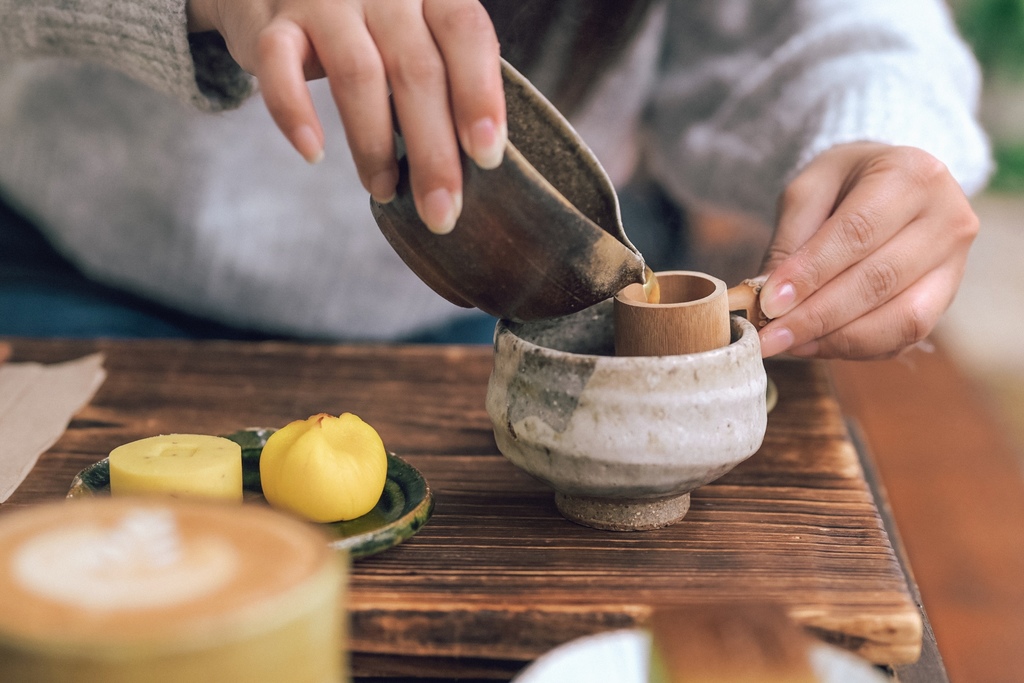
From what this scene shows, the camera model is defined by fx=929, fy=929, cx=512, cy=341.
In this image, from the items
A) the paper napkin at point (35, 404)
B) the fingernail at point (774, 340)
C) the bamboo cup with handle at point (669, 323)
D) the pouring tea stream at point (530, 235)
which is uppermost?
the pouring tea stream at point (530, 235)

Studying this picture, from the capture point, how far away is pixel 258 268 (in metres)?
1.27

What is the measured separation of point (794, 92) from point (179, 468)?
95 centimetres

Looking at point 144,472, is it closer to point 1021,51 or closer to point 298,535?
point 298,535

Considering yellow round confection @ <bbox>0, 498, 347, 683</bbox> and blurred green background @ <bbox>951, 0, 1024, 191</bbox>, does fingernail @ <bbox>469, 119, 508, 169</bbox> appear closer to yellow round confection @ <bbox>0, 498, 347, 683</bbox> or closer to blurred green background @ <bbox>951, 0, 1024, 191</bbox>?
yellow round confection @ <bbox>0, 498, 347, 683</bbox>

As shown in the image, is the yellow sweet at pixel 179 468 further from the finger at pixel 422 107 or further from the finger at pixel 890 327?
the finger at pixel 890 327

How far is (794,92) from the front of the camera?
4.09 feet

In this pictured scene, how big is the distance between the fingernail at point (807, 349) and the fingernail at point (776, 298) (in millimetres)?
75

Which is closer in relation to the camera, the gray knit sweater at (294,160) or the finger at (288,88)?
the finger at (288,88)

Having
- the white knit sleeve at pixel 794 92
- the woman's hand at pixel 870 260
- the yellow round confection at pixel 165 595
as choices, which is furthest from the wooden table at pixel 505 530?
the white knit sleeve at pixel 794 92

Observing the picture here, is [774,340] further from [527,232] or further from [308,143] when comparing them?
[308,143]

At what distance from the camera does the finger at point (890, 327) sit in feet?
2.97

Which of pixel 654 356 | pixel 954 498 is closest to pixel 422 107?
pixel 654 356

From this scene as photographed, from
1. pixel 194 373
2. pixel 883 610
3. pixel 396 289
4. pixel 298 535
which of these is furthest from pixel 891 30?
pixel 298 535

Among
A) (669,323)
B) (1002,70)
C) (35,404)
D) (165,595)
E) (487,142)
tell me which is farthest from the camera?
(1002,70)
